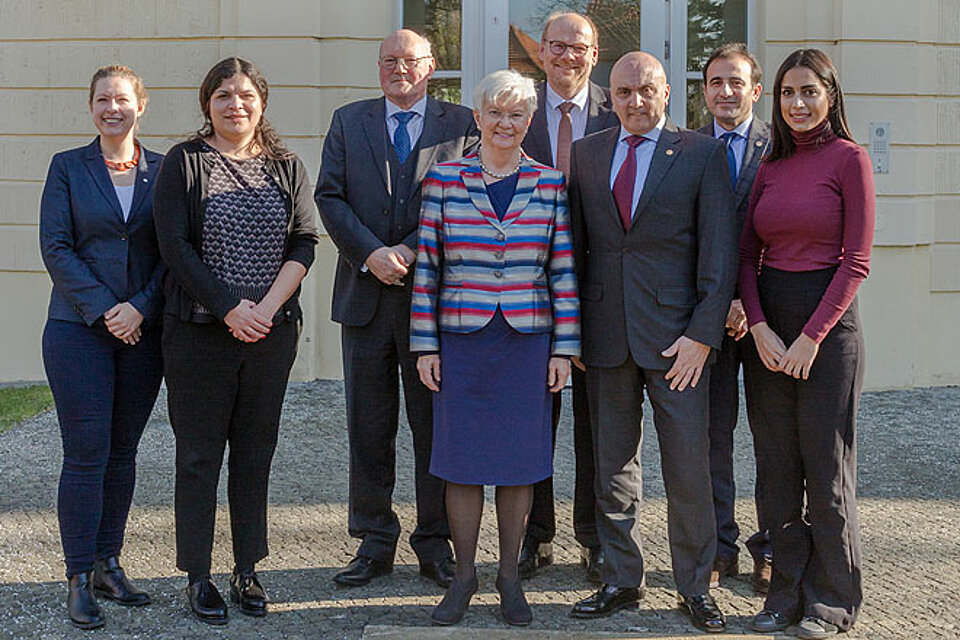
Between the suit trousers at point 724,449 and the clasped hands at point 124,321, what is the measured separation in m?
2.24

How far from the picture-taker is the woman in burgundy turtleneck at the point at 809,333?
3.92 metres

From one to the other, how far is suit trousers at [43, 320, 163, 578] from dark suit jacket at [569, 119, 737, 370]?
1.74 metres

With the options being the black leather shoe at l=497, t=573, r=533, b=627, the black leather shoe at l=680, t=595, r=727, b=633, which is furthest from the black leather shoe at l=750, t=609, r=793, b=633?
the black leather shoe at l=497, t=573, r=533, b=627

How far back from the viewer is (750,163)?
4.57 m

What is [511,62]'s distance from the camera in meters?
8.74

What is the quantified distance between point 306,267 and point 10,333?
18.3 feet

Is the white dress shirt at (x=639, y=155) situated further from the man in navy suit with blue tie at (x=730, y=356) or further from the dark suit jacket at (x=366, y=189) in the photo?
the dark suit jacket at (x=366, y=189)

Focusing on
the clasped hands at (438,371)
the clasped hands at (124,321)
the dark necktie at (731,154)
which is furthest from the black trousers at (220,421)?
the dark necktie at (731,154)

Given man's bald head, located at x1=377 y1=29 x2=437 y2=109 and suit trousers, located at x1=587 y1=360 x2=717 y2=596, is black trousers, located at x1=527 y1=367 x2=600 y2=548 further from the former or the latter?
man's bald head, located at x1=377 y1=29 x2=437 y2=109

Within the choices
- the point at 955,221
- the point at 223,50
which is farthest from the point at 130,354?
the point at 955,221

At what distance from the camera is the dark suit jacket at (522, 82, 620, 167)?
15.5 ft

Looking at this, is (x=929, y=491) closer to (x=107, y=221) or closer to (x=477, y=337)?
(x=477, y=337)

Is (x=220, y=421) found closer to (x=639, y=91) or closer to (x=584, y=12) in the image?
(x=639, y=91)

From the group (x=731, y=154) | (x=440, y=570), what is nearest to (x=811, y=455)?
(x=731, y=154)
